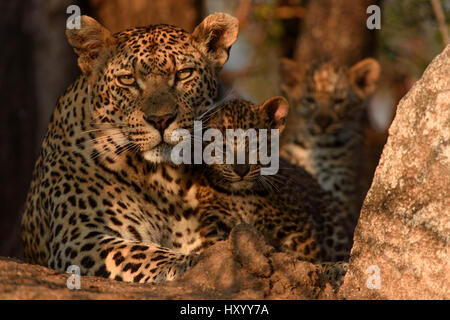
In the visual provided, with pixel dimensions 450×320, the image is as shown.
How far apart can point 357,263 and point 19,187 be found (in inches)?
316

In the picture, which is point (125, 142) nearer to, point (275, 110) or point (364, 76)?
point (275, 110)

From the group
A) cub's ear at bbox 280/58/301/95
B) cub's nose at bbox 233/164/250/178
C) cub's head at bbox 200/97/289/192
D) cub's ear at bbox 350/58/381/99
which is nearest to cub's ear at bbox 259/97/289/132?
cub's head at bbox 200/97/289/192

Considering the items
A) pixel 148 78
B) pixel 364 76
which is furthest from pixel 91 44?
pixel 364 76

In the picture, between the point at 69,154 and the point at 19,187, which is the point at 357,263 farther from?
the point at 19,187

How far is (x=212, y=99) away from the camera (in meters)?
7.38

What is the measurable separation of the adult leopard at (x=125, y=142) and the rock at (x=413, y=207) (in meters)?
1.89

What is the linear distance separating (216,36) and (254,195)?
1.42m

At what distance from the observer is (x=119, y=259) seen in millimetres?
6445

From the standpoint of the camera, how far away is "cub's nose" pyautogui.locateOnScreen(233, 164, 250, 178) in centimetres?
735

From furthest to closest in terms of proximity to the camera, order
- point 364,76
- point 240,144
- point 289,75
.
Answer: point 289,75
point 364,76
point 240,144

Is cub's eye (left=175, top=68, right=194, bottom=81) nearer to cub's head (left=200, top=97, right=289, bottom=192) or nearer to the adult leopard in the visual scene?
the adult leopard

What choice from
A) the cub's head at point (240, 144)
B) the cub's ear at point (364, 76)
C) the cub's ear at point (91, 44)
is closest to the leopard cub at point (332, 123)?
the cub's ear at point (364, 76)

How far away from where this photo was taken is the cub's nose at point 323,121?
11891 mm

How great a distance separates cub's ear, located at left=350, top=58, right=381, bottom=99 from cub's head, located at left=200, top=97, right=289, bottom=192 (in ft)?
14.5
